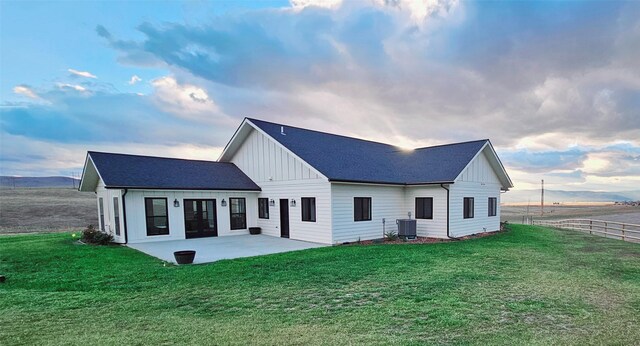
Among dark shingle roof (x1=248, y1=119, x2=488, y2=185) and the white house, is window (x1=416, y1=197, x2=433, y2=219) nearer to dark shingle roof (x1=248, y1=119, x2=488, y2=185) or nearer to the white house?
the white house

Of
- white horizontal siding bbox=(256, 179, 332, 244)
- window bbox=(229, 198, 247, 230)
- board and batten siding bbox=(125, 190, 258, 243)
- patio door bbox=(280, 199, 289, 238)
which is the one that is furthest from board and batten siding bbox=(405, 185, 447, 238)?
window bbox=(229, 198, 247, 230)

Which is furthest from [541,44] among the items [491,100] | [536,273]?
[536,273]

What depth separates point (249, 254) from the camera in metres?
11.0

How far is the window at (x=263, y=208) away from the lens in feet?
55.5

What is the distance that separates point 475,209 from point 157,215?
619 inches

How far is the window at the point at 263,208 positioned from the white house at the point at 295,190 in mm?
54

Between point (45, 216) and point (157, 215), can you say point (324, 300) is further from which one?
point (45, 216)

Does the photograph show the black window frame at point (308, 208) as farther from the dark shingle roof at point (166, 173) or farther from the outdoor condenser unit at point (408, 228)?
the outdoor condenser unit at point (408, 228)

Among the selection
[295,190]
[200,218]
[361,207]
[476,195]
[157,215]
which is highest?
[295,190]

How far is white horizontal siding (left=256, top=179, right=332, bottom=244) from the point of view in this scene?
13586 millimetres

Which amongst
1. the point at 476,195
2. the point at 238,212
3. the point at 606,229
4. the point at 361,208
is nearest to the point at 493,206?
the point at 476,195

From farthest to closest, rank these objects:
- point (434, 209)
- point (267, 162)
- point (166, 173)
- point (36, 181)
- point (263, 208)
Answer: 1. point (36, 181)
2. point (263, 208)
3. point (267, 162)
4. point (166, 173)
5. point (434, 209)

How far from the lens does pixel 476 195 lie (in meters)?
16.9

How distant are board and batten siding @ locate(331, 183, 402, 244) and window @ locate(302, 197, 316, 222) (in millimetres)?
1225
